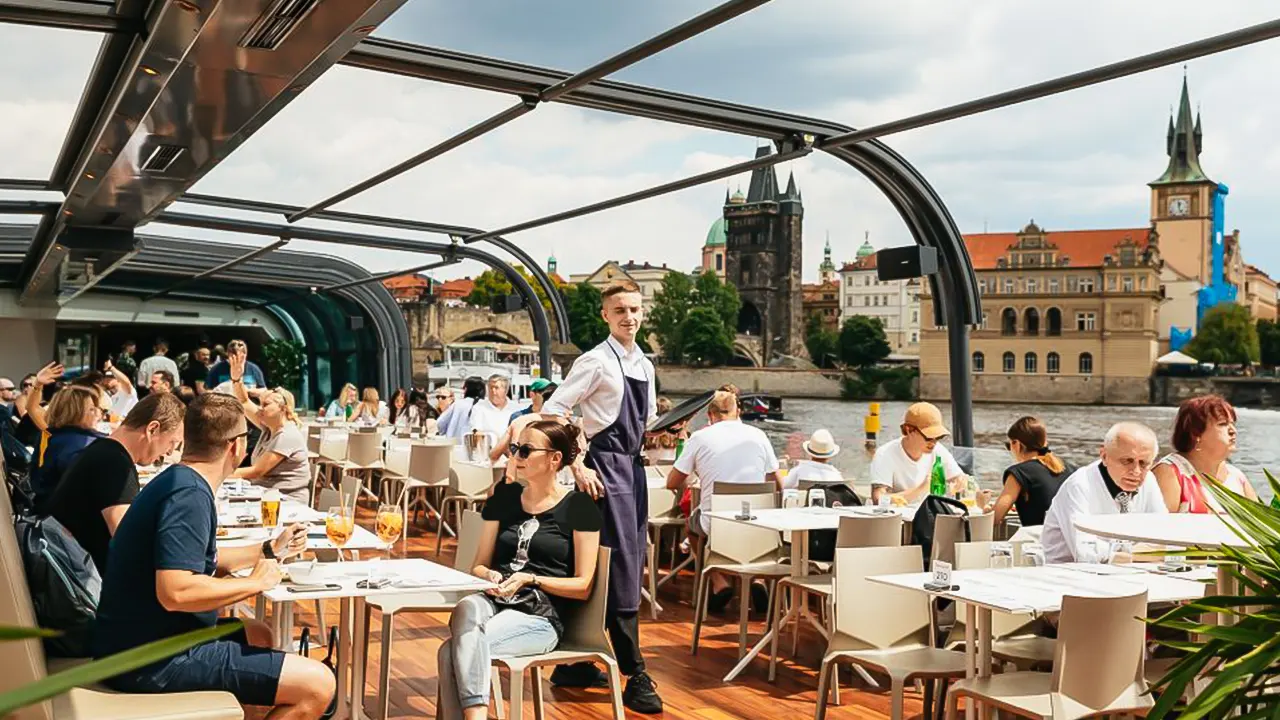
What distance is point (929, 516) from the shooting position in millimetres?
5117

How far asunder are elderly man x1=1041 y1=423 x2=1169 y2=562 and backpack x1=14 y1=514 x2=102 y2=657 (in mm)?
3278

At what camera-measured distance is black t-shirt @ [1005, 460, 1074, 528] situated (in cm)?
546

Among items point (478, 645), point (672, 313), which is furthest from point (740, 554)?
point (672, 313)

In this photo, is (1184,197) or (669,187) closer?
(669,187)

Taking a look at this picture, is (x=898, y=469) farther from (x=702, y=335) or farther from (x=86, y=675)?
(x=702, y=335)

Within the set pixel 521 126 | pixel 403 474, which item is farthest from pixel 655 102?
pixel 403 474

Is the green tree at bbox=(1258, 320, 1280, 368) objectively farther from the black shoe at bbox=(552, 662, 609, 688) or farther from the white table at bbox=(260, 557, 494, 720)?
the white table at bbox=(260, 557, 494, 720)

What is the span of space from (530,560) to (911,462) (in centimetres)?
312

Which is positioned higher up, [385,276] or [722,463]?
[385,276]

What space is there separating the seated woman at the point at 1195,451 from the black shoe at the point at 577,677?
8.18ft

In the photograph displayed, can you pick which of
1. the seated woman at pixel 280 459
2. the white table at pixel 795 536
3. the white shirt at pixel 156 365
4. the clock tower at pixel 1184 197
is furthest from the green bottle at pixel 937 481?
the clock tower at pixel 1184 197

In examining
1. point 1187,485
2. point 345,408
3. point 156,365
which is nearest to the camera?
Result: point 1187,485

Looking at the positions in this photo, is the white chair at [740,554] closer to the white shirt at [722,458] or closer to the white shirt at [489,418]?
the white shirt at [722,458]

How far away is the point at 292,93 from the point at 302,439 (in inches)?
95.6
